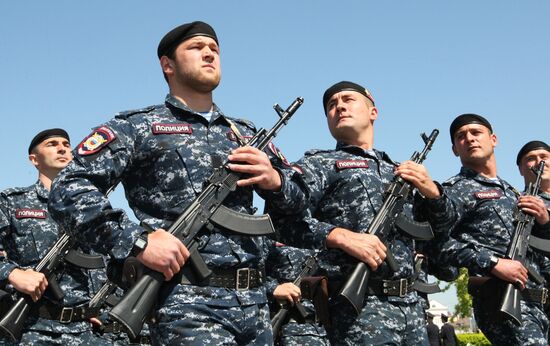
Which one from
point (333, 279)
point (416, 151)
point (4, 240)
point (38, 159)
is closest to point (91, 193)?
point (333, 279)

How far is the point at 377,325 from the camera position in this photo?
5.15m

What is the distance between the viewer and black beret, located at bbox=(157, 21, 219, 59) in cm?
465

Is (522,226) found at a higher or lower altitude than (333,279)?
higher

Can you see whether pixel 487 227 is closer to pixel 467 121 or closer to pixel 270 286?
pixel 467 121

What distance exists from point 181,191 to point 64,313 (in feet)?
12.2

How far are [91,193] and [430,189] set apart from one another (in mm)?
2925

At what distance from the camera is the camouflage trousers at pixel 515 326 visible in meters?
6.89

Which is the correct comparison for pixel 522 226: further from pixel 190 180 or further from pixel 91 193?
pixel 91 193

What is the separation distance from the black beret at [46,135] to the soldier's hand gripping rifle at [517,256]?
5.10m

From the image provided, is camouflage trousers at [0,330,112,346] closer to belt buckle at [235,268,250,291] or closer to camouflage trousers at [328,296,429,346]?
camouflage trousers at [328,296,429,346]

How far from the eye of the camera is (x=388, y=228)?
553 cm

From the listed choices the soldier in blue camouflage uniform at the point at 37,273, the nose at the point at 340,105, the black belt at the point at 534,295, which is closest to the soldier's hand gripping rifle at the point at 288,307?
the soldier in blue camouflage uniform at the point at 37,273

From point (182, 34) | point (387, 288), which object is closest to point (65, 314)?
point (387, 288)

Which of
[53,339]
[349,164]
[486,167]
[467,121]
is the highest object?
[467,121]
